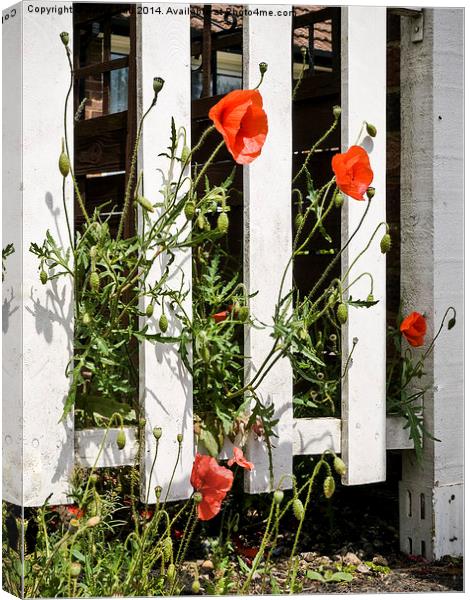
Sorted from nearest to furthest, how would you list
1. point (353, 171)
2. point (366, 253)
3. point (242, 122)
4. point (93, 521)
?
point (93, 521), point (242, 122), point (353, 171), point (366, 253)

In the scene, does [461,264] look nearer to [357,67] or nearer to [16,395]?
[357,67]

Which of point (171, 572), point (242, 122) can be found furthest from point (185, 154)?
point (171, 572)

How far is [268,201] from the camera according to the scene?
214 cm

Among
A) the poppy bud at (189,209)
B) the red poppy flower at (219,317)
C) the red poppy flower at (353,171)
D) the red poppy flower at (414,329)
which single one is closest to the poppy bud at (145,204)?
the poppy bud at (189,209)

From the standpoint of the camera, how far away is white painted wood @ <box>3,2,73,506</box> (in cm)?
193

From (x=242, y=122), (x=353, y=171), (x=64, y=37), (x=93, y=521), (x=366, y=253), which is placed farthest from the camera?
(x=366, y=253)

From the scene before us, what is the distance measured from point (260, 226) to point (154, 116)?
1.03 ft

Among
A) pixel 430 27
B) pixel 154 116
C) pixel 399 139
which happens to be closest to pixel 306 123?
pixel 399 139

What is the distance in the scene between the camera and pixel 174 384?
2061 mm

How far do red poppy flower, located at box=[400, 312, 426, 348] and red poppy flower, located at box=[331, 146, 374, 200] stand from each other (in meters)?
0.32

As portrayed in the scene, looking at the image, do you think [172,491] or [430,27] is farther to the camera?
[430,27]

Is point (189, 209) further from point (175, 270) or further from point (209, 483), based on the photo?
point (209, 483)

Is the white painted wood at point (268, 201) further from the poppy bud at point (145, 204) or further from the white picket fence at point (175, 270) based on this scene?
the poppy bud at point (145, 204)

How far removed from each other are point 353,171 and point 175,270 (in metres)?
0.42
